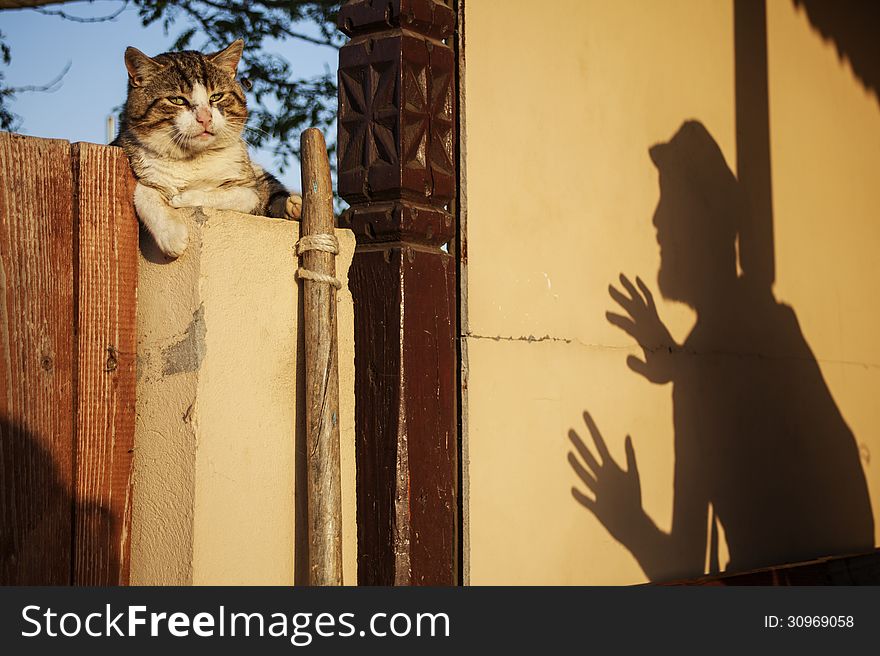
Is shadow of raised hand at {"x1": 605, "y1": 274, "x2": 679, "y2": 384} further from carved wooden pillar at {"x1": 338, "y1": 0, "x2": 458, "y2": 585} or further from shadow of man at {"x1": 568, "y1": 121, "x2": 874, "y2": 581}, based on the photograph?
carved wooden pillar at {"x1": 338, "y1": 0, "x2": 458, "y2": 585}

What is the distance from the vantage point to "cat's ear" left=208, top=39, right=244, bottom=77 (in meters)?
3.21

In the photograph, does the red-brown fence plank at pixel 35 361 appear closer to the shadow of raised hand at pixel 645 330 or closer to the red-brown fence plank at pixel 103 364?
the red-brown fence plank at pixel 103 364

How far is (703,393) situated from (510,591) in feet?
5.53

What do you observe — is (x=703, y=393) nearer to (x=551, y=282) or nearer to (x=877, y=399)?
(x=551, y=282)

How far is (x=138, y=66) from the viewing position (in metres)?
3.08

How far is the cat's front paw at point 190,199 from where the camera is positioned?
2838 millimetres

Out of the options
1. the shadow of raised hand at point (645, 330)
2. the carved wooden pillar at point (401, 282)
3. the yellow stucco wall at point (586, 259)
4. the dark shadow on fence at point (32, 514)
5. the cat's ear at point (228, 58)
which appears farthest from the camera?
the shadow of raised hand at point (645, 330)

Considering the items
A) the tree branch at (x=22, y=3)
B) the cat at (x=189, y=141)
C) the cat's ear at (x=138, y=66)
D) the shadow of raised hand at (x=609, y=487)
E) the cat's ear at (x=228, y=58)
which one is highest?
the tree branch at (x=22, y=3)

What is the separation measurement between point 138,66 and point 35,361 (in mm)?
967

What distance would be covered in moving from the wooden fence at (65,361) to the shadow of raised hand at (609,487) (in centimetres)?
159

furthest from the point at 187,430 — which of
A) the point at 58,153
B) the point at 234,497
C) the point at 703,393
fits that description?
the point at 703,393

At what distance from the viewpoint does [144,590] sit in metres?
2.63

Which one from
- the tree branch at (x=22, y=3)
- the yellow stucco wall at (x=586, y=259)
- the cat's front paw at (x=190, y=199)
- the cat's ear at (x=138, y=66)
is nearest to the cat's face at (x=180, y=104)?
the cat's ear at (x=138, y=66)

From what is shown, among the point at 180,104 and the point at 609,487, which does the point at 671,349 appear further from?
the point at 180,104
